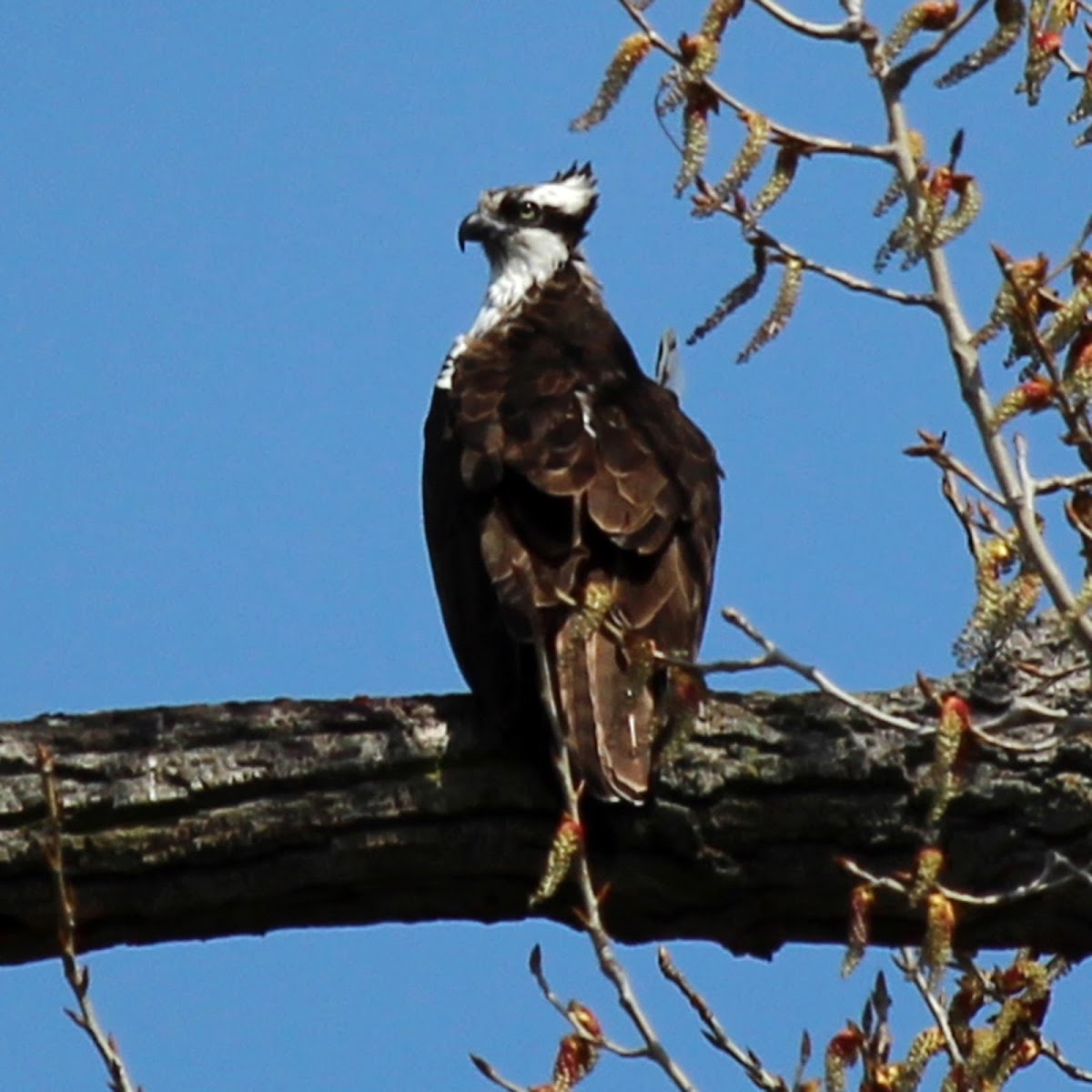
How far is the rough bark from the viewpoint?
5305 mm

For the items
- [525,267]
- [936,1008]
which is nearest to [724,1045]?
[936,1008]

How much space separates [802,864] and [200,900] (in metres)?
1.30

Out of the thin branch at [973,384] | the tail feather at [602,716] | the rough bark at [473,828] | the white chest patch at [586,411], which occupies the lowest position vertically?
the thin branch at [973,384]

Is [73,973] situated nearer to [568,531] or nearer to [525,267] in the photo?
[568,531]

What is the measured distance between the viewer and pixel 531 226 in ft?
29.7

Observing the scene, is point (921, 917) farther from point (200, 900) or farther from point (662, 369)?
point (662, 369)

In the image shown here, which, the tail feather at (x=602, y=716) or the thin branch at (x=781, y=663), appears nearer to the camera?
the thin branch at (x=781, y=663)

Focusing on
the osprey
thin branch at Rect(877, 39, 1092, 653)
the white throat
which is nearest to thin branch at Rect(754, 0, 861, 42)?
thin branch at Rect(877, 39, 1092, 653)

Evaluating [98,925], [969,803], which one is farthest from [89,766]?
[969,803]

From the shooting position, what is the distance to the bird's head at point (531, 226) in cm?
895

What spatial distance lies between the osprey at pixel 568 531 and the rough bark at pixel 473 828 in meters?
0.19

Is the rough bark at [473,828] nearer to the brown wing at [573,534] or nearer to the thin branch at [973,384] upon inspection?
the brown wing at [573,534]

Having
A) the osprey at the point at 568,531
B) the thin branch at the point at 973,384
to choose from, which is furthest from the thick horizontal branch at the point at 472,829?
the thin branch at the point at 973,384

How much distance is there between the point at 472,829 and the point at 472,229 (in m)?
4.07
